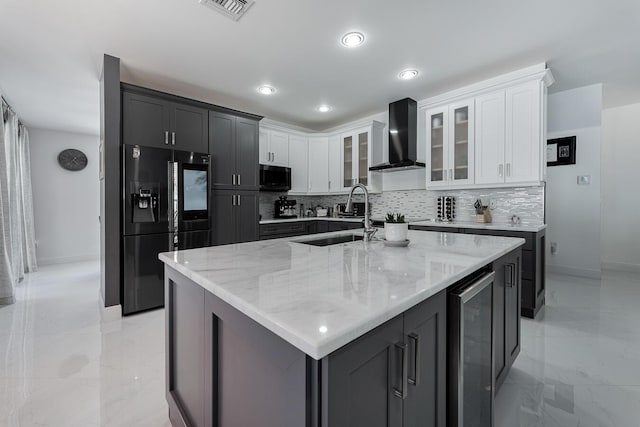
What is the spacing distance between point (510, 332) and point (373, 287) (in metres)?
1.43

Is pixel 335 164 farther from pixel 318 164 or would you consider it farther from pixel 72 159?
pixel 72 159

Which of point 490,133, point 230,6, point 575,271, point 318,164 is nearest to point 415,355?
point 230,6

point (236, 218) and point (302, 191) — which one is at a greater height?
point (302, 191)

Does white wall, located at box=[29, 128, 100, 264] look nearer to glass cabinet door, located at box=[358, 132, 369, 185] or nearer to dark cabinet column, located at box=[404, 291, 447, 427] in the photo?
glass cabinet door, located at box=[358, 132, 369, 185]

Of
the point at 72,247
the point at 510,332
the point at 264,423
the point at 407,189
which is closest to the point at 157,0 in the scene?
the point at 264,423

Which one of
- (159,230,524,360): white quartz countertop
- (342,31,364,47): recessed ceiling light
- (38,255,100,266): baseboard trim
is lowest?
(38,255,100,266): baseboard trim

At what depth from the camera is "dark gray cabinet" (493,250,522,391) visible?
5.04 ft

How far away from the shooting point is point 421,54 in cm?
279

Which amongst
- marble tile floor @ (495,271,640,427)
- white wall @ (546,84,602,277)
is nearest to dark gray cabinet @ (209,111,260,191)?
marble tile floor @ (495,271,640,427)

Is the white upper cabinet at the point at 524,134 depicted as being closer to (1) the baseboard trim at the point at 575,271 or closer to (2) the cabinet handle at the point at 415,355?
(1) the baseboard trim at the point at 575,271

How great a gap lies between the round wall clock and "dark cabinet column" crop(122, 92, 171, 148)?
3654mm

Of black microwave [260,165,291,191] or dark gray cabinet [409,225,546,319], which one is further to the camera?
black microwave [260,165,291,191]

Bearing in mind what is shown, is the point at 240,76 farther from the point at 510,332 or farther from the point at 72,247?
the point at 72,247

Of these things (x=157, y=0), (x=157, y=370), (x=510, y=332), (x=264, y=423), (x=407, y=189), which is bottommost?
(x=157, y=370)
